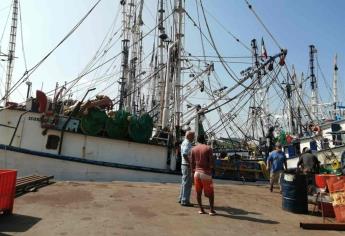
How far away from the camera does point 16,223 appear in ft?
21.1

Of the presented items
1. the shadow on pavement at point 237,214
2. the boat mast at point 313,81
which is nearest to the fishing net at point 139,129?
the shadow on pavement at point 237,214

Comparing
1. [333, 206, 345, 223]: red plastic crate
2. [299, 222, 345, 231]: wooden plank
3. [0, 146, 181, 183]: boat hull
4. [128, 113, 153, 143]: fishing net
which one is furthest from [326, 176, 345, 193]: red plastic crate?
[128, 113, 153, 143]: fishing net

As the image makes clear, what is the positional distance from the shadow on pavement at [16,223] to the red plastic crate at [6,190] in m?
0.17

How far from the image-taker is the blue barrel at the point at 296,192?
8.45m

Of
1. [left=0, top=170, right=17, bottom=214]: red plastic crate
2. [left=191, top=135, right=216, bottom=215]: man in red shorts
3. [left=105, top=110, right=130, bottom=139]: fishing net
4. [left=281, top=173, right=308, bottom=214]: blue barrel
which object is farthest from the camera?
[left=105, top=110, right=130, bottom=139]: fishing net

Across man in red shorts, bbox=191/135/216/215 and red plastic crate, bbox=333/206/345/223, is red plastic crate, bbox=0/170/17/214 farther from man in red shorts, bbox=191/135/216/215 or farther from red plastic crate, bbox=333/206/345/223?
red plastic crate, bbox=333/206/345/223

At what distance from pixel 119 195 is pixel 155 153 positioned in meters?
5.49

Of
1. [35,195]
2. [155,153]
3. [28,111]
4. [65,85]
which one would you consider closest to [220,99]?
[155,153]

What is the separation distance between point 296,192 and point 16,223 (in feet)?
18.8

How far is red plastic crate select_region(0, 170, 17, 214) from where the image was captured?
6547mm

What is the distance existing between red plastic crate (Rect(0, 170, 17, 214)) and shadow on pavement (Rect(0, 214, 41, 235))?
17 centimetres

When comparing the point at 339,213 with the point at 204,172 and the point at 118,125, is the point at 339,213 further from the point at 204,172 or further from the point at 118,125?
the point at 118,125

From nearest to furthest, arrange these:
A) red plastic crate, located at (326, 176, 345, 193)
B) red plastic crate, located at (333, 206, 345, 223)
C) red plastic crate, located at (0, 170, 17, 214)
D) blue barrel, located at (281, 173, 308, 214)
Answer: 1. red plastic crate, located at (0, 170, 17, 214)
2. red plastic crate, located at (333, 206, 345, 223)
3. red plastic crate, located at (326, 176, 345, 193)
4. blue barrel, located at (281, 173, 308, 214)

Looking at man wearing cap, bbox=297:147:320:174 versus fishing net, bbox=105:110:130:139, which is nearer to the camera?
man wearing cap, bbox=297:147:320:174
